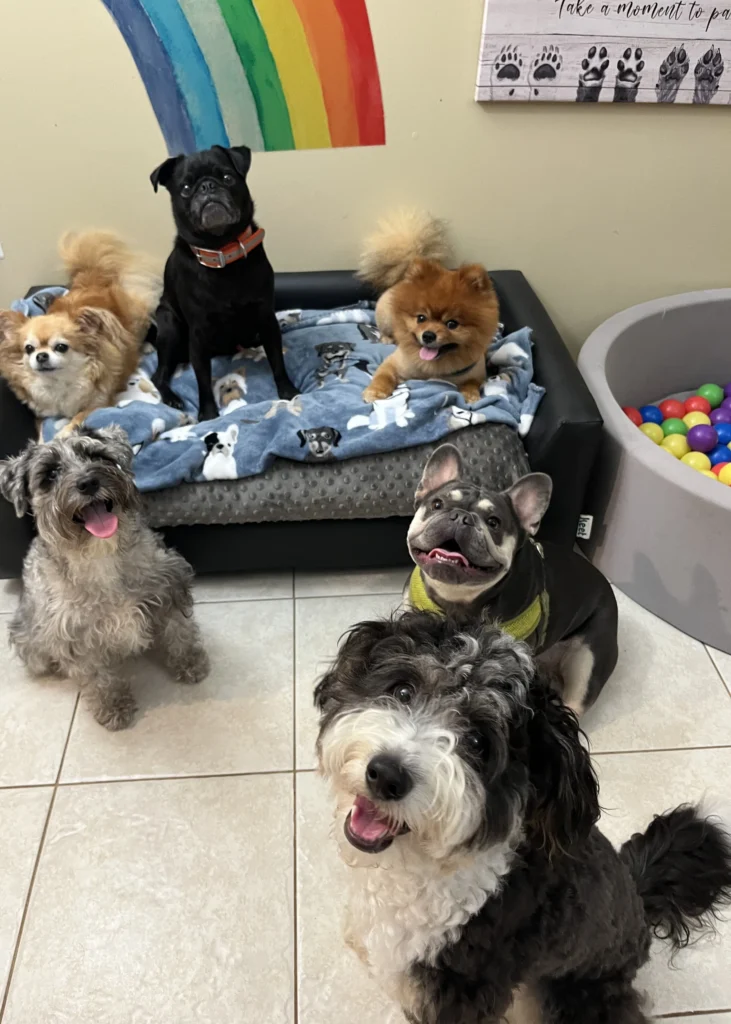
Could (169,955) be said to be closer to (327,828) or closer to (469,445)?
(327,828)

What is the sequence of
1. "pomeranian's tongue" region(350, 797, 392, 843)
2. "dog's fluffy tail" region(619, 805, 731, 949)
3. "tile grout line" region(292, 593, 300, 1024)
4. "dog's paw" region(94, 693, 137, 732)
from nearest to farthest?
"pomeranian's tongue" region(350, 797, 392, 843) → "dog's fluffy tail" region(619, 805, 731, 949) → "tile grout line" region(292, 593, 300, 1024) → "dog's paw" region(94, 693, 137, 732)

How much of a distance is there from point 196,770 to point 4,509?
0.94 m

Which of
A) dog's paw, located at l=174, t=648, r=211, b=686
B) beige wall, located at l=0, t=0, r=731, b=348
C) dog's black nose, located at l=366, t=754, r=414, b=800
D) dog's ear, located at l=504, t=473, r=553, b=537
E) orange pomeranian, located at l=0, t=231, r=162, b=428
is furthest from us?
beige wall, located at l=0, t=0, r=731, b=348

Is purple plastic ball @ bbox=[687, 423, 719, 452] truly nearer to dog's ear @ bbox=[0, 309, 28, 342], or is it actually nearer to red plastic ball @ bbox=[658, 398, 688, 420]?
red plastic ball @ bbox=[658, 398, 688, 420]

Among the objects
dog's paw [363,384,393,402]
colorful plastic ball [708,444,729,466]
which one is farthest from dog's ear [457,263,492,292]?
colorful plastic ball [708,444,729,466]

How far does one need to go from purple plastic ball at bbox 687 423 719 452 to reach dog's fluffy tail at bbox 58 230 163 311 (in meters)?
2.14

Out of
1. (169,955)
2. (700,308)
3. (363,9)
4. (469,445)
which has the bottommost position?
(169,955)

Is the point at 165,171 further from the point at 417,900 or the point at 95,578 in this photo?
the point at 417,900

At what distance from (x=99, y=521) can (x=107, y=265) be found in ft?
4.42

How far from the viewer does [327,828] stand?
179cm

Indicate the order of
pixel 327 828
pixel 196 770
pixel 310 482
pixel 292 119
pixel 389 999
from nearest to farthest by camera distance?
pixel 389 999
pixel 327 828
pixel 196 770
pixel 310 482
pixel 292 119

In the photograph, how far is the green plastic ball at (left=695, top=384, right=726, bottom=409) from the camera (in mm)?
2949

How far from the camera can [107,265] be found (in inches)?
104

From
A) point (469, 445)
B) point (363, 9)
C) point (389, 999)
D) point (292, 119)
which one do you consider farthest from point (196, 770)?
point (363, 9)
